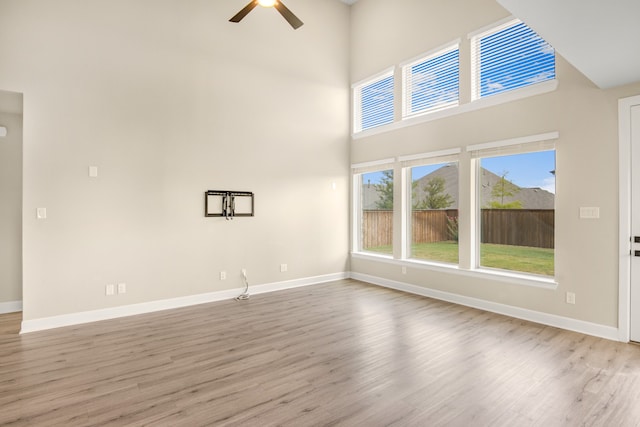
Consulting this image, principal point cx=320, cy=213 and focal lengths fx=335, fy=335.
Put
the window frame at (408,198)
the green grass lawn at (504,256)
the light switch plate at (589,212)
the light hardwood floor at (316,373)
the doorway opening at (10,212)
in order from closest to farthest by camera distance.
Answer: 1. the light hardwood floor at (316,373)
2. the light switch plate at (589,212)
3. the green grass lawn at (504,256)
4. the doorway opening at (10,212)
5. the window frame at (408,198)

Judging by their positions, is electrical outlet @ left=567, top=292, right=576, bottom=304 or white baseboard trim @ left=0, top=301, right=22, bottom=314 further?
white baseboard trim @ left=0, top=301, right=22, bottom=314

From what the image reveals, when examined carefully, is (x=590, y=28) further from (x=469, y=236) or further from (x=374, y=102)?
(x=374, y=102)

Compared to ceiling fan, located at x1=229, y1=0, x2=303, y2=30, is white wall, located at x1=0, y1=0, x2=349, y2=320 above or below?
below

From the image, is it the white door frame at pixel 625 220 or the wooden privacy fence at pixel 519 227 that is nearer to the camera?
the white door frame at pixel 625 220

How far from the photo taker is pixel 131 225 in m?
4.41

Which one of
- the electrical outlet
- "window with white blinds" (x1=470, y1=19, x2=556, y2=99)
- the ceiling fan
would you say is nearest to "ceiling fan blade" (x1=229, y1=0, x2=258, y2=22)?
the ceiling fan

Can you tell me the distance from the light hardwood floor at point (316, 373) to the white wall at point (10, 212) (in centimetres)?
47

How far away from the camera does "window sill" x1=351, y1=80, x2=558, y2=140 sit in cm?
396

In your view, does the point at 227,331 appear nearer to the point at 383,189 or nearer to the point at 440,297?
the point at 440,297

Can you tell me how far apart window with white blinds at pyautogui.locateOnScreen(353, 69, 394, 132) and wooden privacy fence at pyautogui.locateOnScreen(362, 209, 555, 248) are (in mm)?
1732

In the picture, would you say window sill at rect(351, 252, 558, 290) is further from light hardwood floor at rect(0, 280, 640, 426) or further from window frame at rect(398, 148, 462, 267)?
light hardwood floor at rect(0, 280, 640, 426)

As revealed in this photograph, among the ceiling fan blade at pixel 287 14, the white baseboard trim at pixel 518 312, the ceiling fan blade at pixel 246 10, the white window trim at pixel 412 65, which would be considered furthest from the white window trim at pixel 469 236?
the ceiling fan blade at pixel 246 10

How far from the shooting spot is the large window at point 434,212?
5051mm

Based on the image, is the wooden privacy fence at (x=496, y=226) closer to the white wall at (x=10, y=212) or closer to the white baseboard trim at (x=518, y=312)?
the white baseboard trim at (x=518, y=312)
